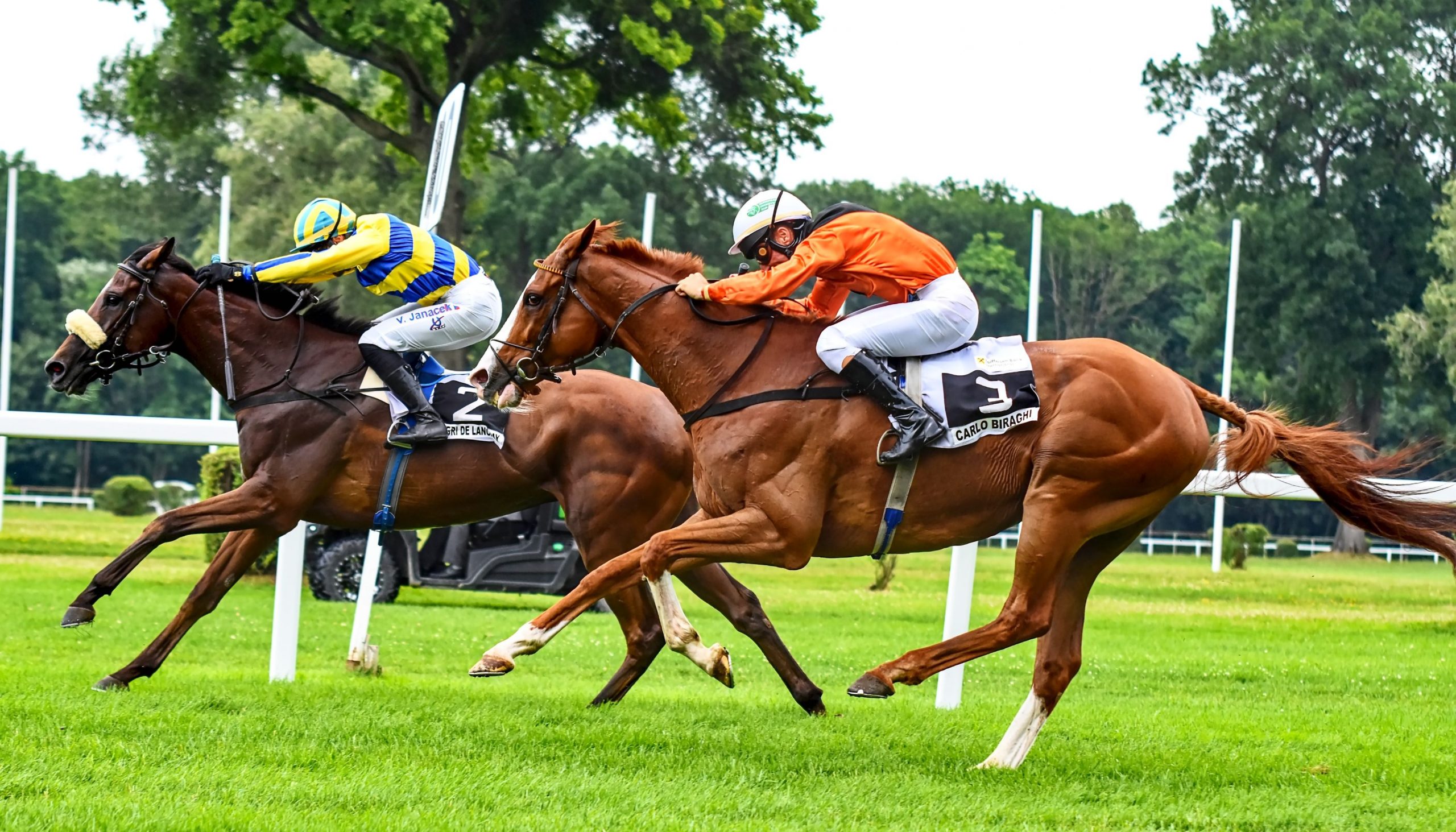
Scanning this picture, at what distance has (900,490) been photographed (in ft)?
20.1

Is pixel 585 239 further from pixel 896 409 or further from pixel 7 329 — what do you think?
pixel 7 329

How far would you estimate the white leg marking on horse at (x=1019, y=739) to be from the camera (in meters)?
6.02

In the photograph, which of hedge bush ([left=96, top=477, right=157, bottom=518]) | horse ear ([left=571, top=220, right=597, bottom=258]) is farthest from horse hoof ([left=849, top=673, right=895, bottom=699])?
hedge bush ([left=96, top=477, right=157, bottom=518])

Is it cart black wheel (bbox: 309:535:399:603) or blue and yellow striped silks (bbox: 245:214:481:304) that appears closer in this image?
blue and yellow striped silks (bbox: 245:214:481:304)

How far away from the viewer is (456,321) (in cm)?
802

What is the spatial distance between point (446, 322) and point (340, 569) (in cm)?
760

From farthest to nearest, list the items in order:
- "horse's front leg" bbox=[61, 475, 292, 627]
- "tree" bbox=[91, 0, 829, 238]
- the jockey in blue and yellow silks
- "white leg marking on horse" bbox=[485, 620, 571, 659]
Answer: "tree" bbox=[91, 0, 829, 238]
the jockey in blue and yellow silks
"horse's front leg" bbox=[61, 475, 292, 627]
"white leg marking on horse" bbox=[485, 620, 571, 659]

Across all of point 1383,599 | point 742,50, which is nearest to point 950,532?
point 1383,599

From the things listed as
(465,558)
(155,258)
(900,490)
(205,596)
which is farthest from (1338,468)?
(465,558)

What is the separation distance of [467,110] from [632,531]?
18175 millimetres

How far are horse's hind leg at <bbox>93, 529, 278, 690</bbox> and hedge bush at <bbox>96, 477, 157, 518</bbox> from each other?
106 ft

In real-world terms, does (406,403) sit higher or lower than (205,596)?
higher

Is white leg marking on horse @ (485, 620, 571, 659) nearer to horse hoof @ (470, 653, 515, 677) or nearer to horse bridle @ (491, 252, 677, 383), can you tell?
horse hoof @ (470, 653, 515, 677)

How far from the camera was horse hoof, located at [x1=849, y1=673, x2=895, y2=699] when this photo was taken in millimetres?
5484
